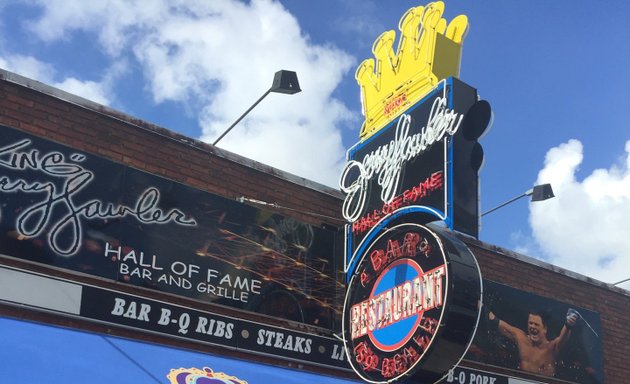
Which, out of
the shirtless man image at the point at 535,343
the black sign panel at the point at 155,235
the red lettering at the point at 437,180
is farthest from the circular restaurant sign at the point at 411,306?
the shirtless man image at the point at 535,343

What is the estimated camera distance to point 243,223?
9.34m

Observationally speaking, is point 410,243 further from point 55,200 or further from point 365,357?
point 55,200

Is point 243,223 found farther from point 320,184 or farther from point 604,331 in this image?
point 604,331

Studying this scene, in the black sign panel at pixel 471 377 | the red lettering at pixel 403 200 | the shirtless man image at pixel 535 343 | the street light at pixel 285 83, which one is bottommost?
the black sign panel at pixel 471 377

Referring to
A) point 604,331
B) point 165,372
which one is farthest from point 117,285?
point 604,331

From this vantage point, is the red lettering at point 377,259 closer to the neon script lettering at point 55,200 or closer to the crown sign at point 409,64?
the crown sign at point 409,64

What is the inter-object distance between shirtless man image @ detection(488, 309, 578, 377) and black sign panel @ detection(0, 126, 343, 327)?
345cm

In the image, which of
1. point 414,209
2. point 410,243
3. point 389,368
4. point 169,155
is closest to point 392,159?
point 414,209

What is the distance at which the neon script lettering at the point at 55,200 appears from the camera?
7.64 meters

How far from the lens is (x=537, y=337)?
11961 millimetres

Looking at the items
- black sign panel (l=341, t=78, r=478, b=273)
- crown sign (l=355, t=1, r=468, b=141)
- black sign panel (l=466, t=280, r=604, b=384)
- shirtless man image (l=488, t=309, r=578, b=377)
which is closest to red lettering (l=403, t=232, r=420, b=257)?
black sign panel (l=341, t=78, r=478, b=273)

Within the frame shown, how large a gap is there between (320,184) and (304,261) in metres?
1.27

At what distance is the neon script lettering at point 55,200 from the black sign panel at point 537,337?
6.16m

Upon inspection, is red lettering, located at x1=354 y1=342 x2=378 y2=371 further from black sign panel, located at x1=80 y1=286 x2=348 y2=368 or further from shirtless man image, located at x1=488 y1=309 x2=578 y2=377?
shirtless man image, located at x1=488 y1=309 x2=578 y2=377
